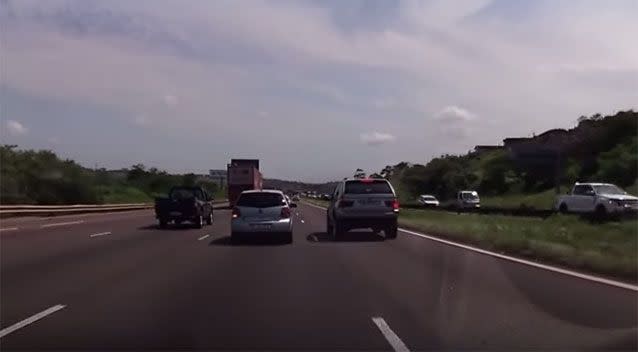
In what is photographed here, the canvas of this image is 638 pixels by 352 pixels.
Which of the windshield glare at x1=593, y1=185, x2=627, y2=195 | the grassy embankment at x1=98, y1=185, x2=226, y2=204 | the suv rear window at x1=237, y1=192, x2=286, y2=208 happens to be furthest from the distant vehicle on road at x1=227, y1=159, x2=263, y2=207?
the suv rear window at x1=237, y1=192, x2=286, y2=208

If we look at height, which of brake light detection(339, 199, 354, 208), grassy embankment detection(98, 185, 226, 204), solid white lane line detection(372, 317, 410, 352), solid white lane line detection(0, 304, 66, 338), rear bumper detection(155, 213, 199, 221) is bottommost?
solid white lane line detection(372, 317, 410, 352)

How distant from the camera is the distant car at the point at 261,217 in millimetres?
26031

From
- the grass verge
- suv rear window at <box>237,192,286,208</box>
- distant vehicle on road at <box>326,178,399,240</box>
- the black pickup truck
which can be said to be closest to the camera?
the grass verge

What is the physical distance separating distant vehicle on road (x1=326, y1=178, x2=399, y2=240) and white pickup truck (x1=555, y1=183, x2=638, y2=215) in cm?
1177

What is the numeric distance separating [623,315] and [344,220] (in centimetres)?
1719

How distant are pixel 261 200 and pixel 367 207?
3.70m

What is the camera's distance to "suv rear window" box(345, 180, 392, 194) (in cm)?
2867

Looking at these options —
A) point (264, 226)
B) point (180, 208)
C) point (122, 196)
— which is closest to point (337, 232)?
point (264, 226)

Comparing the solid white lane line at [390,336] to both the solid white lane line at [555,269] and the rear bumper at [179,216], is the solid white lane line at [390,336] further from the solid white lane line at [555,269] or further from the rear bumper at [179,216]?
the rear bumper at [179,216]

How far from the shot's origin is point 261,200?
26594mm

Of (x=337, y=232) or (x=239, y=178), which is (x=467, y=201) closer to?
(x=239, y=178)

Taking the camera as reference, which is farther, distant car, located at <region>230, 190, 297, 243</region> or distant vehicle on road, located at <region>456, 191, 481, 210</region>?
distant vehicle on road, located at <region>456, 191, 481, 210</region>

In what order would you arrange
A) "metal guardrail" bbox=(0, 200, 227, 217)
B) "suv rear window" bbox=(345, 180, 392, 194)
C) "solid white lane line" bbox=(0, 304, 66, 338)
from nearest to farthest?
1. "solid white lane line" bbox=(0, 304, 66, 338)
2. "suv rear window" bbox=(345, 180, 392, 194)
3. "metal guardrail" bbox=(0, 200, 227, 217)

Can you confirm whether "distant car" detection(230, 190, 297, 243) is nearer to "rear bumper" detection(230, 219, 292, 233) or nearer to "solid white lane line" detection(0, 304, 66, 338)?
"rear bumper" detection(230, 219, 292, 233)
